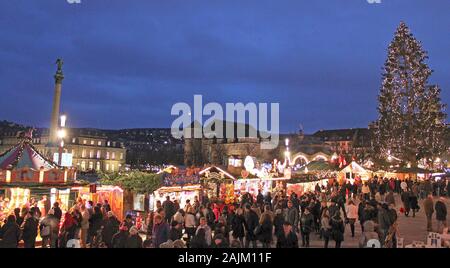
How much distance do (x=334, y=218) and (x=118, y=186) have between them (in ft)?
31.3

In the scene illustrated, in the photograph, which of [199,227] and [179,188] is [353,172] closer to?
[179,188]

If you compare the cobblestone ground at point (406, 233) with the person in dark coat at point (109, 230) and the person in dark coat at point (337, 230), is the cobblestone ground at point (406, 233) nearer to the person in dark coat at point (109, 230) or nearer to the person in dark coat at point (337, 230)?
the person in dark coat at point (337, 230)

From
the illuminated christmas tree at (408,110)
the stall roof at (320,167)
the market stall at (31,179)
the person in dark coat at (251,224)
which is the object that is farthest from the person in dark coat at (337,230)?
the illuminated christmas tree at (408,110)

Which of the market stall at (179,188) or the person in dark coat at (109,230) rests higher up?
the market stall at (179,188)

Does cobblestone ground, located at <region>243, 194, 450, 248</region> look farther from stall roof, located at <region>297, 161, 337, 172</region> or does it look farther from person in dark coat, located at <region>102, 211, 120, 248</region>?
stall roof, located at <region>297, 161, 337, 172</region>

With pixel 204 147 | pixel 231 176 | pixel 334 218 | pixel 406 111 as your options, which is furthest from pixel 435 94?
pixel 204 147

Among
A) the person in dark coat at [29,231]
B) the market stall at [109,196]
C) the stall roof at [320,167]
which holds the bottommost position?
the person in dark coat at [29,231]

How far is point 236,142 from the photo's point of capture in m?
96.9

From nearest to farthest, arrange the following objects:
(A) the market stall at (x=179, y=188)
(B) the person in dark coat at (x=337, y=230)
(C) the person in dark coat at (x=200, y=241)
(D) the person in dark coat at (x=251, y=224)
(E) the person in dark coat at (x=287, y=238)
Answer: (C) the person in dark coat at (x=200, y=241) < (E) the person in dark coat at (x=287, y=238) < (B) the person in dark coat at (x=337, y=230) < (D) the person in dark coat at (x=251, y=224) < (A) the market stall at (x=179, y=188)

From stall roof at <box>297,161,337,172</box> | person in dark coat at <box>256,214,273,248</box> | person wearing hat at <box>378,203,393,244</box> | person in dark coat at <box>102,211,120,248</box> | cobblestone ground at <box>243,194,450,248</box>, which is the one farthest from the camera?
stall roof at <box>297,161,337,172</box>

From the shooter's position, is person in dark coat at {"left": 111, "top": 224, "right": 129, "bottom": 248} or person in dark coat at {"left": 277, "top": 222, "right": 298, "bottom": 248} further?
person in dark coat at {"left": 277, "top": 222, "right": 298, "bottom": 248}

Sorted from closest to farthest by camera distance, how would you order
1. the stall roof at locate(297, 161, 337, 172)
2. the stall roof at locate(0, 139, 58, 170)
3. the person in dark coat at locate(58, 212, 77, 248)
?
1. the person in dark coat at locate(58, 212, 77, 248)
2. the stall roof at locate(0, 139, 58, 170)
3. the stall roof at locate(297, 161, 337, 172)

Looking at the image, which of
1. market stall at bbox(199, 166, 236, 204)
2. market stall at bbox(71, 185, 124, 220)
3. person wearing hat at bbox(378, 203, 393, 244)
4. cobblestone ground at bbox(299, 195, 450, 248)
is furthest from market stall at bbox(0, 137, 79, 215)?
person wearing hat at bbox(378, 203, 393, 244)
